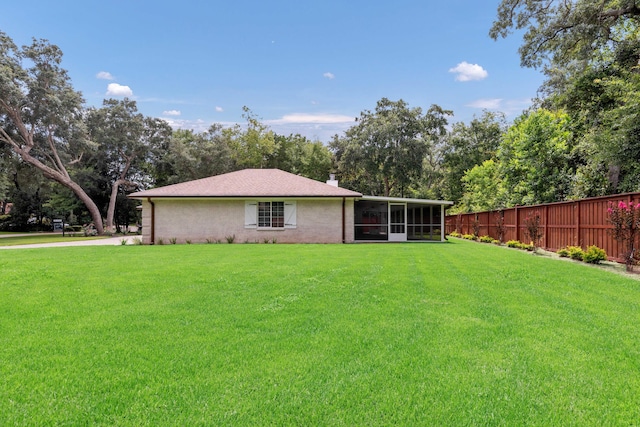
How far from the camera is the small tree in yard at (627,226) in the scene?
8.45m

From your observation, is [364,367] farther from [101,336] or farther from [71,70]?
[71,70]

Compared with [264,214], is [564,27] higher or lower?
higher

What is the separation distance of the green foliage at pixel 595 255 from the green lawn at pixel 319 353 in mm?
3364

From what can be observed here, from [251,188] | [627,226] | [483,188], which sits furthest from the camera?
[483,188]

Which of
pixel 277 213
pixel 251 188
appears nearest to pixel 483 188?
pixel 277 213

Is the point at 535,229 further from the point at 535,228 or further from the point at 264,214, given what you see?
the point at 264,214

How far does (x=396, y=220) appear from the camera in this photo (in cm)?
2092

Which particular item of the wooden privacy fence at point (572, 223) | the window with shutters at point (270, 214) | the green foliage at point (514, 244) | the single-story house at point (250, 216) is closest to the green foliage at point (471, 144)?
the wooden privacy fence at point (572, 223)

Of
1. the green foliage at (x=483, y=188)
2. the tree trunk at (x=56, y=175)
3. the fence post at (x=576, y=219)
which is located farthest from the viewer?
the green foliage at (x=483, y=188)

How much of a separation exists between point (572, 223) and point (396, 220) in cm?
990

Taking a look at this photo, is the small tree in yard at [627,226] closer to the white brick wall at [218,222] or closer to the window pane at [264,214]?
the white brick wall at [218,222]

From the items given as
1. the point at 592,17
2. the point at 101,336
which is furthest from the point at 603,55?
the point at 101,336

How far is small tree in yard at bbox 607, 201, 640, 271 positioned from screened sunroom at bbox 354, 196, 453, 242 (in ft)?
36.0

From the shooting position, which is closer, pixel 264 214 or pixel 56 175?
pixel 264 214
